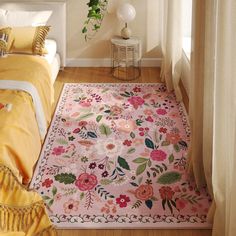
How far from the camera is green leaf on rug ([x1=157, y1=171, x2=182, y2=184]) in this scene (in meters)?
2.95

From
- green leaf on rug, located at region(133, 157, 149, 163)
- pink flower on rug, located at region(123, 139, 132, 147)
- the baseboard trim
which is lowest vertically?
green leaf on rug, located at region(133, 157, 149, 163)

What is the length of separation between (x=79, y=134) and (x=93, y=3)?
1778 mm

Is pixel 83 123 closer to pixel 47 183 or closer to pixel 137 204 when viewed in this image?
pixel 47 183

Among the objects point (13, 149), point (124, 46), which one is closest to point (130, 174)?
point (13, 149)

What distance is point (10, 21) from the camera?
4.47 metres

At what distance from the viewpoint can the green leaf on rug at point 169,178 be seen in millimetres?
2947

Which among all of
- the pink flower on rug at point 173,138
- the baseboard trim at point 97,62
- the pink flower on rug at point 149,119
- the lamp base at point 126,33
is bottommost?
the pink flower on rug at point 173,138

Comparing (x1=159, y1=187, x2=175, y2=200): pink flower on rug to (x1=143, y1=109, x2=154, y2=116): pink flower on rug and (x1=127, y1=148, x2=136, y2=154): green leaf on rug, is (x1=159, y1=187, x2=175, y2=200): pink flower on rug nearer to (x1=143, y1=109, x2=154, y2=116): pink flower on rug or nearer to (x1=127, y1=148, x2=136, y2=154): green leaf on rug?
(x1=127, y1=148, x2=136, y2=154): green leaf on rug

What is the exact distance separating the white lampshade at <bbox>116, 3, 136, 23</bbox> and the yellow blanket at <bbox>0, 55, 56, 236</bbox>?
114 cm

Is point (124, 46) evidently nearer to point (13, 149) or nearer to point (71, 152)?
point (71, 152)

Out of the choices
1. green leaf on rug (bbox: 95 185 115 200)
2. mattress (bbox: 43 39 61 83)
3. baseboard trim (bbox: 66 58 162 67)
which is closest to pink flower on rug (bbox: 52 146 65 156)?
green leaf on rug (bbox: 95 185 115 200)

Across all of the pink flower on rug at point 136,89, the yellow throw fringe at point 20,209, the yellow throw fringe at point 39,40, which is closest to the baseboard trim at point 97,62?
the pink flower on rug at point 136,89

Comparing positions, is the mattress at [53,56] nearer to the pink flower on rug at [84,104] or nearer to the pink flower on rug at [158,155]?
the pink flower on rug at [84,104]

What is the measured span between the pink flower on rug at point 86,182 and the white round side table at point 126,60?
208cm
